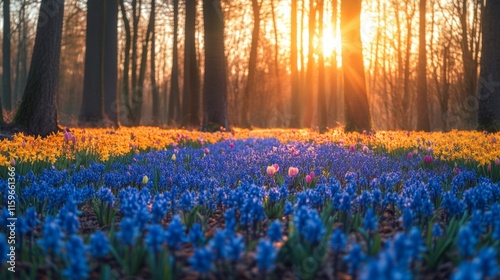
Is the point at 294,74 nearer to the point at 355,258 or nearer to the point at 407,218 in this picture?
the point at 407,218

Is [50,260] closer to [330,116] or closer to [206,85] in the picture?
[206,85]

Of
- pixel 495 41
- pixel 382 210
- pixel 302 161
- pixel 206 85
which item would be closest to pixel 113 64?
pixel 206 85

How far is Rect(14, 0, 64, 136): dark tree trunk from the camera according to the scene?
9461 millimetres

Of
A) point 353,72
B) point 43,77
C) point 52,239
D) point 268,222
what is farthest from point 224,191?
point 353,72

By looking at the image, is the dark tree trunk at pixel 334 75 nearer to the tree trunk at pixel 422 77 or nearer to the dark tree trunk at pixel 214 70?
the tree trunk at pixel 422 77

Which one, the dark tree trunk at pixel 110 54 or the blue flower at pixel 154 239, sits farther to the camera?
the dark tree trunk at pixel 110 54

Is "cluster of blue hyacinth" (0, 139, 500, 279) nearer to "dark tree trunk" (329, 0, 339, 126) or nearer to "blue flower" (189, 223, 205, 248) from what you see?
"blue flower" (189, 223, 205, 248)

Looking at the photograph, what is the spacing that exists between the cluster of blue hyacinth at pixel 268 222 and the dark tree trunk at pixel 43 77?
179 inches

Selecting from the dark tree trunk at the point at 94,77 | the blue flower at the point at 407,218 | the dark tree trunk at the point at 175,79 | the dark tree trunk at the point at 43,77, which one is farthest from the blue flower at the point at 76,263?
the dark tree trunk at the point at 175,79

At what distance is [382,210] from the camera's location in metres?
3.54

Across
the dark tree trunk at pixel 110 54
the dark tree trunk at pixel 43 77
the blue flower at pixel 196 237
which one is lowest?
the blue flower at pixel 196 237

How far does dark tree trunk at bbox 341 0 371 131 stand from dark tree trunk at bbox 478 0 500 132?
411cm

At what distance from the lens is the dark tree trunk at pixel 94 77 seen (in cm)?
1672

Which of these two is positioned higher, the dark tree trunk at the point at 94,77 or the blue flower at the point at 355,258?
the dark tree trunk at the point at 94,77
